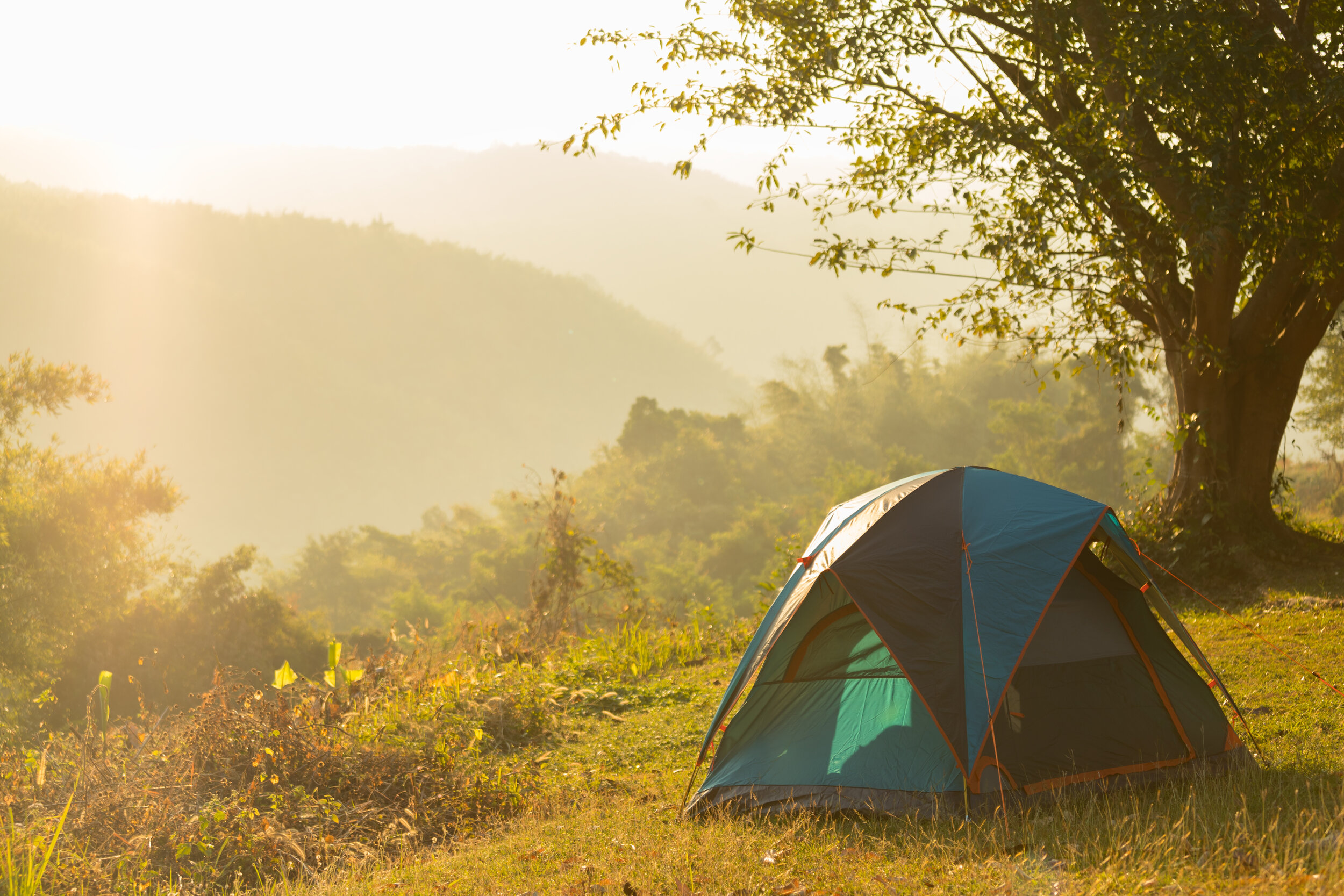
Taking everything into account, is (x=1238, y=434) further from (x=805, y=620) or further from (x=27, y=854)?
(x=27, y=854)

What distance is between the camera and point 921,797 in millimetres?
4453

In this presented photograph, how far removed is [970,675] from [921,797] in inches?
27.0

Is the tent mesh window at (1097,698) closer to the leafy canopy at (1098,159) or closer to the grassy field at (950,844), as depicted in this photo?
the grassy field at (950,844)

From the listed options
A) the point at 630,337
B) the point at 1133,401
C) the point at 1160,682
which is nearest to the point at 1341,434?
the point at 1133,401

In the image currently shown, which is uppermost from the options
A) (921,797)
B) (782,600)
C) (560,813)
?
(782,600)

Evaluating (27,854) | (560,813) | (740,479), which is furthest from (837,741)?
(740,479)

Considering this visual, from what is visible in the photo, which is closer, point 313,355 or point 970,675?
point 970,675

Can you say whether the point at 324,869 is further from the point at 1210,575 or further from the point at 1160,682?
the point at 1210,575

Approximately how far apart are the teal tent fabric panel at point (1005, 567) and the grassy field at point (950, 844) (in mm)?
660

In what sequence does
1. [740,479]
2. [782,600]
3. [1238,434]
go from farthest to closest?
[740,479]
[1238,434]
[782,600]

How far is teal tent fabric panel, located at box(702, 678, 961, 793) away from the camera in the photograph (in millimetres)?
4609

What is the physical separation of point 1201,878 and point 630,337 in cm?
12981

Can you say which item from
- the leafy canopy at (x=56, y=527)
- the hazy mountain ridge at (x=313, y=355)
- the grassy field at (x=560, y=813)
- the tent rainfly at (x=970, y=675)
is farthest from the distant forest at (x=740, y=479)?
the hazy mountain ridge at (x=313, y=355)

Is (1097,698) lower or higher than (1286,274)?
lower
